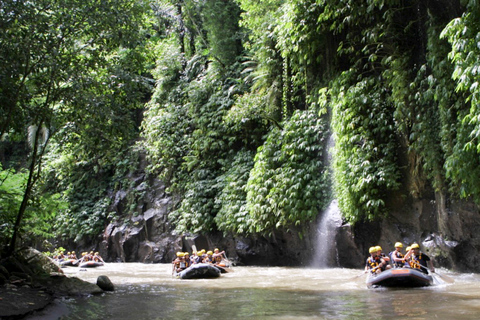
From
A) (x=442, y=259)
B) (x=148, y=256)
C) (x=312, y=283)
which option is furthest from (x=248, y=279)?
(x=148, y=256)

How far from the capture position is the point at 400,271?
32.4 ft

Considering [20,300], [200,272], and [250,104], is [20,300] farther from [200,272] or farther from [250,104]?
[250,104]

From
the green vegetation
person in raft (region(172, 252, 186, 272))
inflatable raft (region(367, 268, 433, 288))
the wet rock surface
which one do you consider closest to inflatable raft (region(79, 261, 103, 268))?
the green vegetation

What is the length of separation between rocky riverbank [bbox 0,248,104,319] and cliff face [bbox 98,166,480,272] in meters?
8.77

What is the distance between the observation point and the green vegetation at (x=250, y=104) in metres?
9.83

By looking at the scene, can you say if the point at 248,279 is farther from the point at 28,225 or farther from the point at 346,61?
the point at 346,61

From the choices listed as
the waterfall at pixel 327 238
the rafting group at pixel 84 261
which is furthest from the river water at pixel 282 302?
the rafting group at pixel 84 261

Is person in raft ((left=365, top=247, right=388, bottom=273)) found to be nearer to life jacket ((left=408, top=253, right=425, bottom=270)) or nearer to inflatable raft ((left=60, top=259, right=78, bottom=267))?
life jacket ((left=408, top=253, right=425, bottom=270))

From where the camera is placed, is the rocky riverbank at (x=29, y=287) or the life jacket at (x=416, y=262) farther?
the life jacket at (x=416, y=262)

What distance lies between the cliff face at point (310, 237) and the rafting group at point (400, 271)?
201cm

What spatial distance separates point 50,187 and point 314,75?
70.0 feet

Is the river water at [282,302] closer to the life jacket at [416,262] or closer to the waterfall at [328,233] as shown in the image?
the life jacket at [416,262]

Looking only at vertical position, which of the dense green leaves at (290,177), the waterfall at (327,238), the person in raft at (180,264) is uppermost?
the dense green leaves at (290,177)

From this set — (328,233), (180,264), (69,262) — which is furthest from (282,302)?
(69,262)
